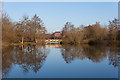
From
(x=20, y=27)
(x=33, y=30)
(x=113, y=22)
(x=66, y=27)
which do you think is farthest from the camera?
(x=66, y=27)

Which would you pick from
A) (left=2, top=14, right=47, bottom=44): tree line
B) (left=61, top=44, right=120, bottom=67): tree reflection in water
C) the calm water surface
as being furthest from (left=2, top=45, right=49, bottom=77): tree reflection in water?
(left=2, top=14, right=47, bottom=44): tree line

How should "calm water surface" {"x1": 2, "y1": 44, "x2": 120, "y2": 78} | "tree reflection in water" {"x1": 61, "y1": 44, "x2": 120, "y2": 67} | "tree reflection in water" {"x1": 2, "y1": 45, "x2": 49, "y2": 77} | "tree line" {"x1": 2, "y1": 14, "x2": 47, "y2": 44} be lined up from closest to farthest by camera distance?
1. "calm water surface" {"x1": 2, "y1": 44, "x2": 120, "y2": 78}
2. "tree reflection in water" {"x1": 2, "y1": 45, "x2": 49, "y2": 77}
3. "tree reflection in water" {"x1": 61, "y1": 44, "x2": 120, "y2": 67}
4. "tree line" {"x1": 2, "y1": 14, "x2": 47, "y2": 44}

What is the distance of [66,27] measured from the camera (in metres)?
54.6

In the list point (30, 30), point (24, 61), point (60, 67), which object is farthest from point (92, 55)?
point (30, 30)

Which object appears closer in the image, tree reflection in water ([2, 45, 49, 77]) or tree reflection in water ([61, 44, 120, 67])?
tree reflection in water ([2, 45, 49, 77])

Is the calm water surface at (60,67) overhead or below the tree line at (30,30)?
below

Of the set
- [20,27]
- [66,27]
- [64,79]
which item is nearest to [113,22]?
[66,27]

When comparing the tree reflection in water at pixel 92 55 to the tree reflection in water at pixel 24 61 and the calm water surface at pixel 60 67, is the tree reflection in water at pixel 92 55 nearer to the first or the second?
the calm water surface at pixel 60 67

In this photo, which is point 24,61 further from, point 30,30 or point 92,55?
point 30,30

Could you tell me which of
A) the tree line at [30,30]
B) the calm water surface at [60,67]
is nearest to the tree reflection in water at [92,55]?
the calm water surface at [60,67]

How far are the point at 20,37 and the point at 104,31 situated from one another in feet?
74.6

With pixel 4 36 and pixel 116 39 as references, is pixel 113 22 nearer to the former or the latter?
pixel 116 39

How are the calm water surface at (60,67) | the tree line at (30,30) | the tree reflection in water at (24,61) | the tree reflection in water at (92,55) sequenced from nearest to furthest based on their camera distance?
the calm water surface at (60,67) → the tree reflection in water at (24,61) → the tree reflection in water at (92,55) → the tree line at (30,30)

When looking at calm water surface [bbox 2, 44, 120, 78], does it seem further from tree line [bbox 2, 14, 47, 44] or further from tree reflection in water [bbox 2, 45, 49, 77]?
tree line [bbox 2, 14, 47, 44]
